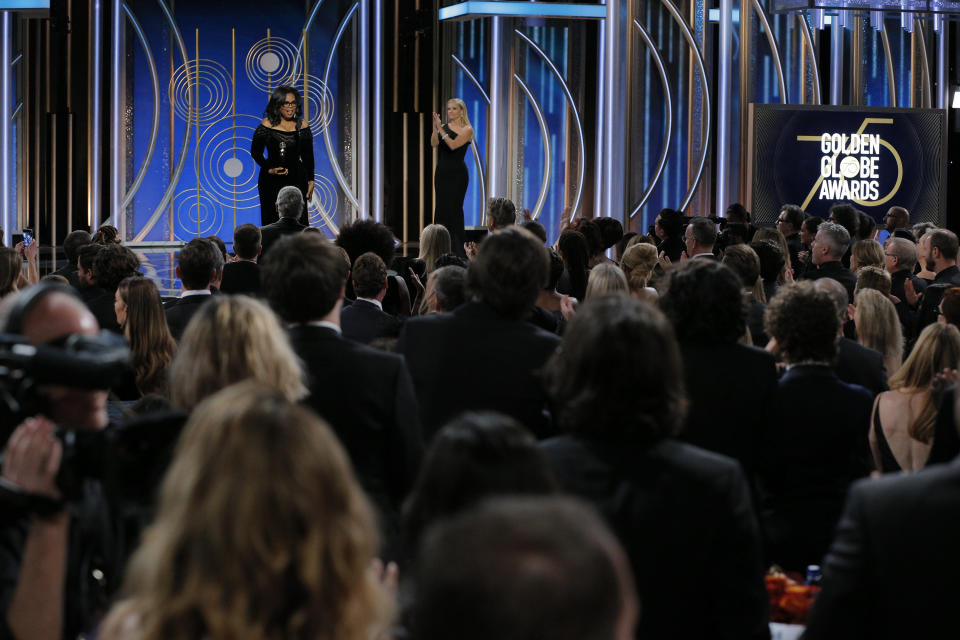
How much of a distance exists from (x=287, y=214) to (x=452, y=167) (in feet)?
10.8

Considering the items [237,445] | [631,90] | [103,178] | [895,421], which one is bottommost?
[895,421]

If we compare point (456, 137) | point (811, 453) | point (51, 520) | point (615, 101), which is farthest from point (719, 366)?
point (615, 101)

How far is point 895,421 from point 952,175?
1261 centimetres

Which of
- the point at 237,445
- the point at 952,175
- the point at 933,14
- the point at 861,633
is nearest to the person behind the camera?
the point at 237,445

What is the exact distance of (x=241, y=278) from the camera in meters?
6.81

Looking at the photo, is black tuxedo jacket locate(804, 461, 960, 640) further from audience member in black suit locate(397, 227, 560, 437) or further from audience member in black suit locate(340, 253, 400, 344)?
audience member in black suit locate(340, 253, 400, 344)

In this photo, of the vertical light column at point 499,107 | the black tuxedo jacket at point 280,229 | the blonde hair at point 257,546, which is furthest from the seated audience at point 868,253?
the blonde hair at point 257,546

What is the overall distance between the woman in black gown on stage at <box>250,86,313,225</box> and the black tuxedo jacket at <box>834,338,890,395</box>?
7092mm

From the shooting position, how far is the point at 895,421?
4281 mm

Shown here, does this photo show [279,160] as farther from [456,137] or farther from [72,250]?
[72,250]

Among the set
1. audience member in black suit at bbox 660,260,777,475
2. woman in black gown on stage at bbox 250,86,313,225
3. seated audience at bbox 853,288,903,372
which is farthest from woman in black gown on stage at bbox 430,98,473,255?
audience member in black suit at bbox 660,260,777,475

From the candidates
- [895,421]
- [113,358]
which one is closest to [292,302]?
[113,358]

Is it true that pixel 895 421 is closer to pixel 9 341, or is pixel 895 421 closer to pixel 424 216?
pixel 9 341

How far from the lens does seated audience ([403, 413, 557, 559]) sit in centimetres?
179
